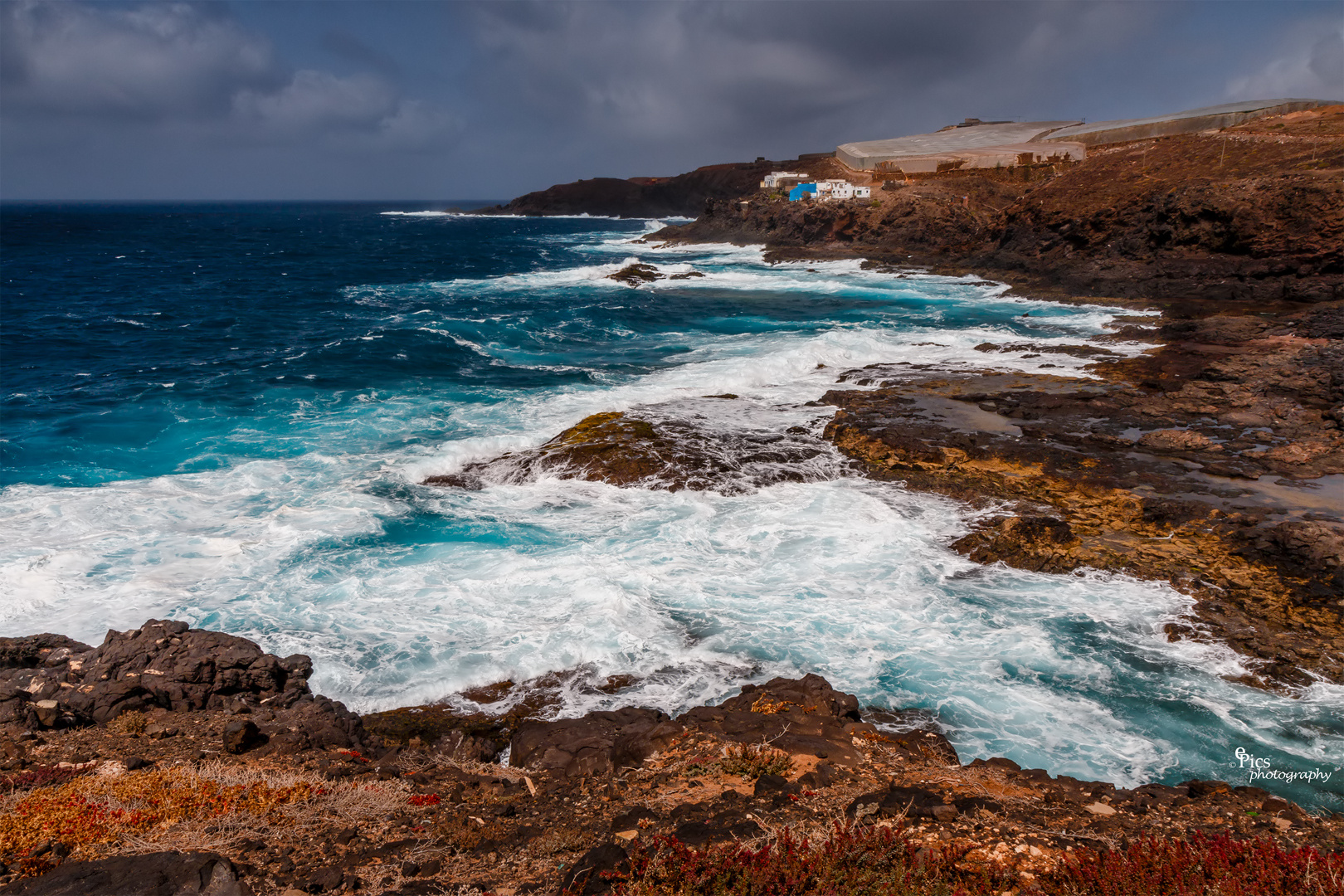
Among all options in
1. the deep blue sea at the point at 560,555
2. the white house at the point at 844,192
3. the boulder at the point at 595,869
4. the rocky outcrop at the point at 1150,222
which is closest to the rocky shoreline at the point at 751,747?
the boulder at the point at 595,869

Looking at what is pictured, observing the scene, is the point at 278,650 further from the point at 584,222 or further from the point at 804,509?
the point at 584,222

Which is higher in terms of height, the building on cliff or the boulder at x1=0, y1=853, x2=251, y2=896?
the building on cliff

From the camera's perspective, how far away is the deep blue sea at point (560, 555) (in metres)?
9.41

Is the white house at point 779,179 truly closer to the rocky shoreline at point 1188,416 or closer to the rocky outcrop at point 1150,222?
the rocky outcrop at point 1150,222

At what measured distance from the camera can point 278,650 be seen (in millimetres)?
10383

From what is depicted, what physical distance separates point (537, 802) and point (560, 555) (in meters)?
6.55

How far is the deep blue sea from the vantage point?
9406 millimetres

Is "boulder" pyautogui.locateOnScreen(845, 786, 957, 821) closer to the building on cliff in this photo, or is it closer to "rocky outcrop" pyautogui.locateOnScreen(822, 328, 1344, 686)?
"rocky outcrop" pyautogui.locateOnScreen(822, 328, 1344, 686)

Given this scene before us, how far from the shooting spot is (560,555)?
13141mm

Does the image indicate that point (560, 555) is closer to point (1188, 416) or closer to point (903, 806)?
point (903, 806)

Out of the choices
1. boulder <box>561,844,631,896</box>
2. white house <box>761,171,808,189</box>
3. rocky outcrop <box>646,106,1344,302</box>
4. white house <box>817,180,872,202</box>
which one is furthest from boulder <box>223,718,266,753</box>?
white house <box>761,171,808,189</box>

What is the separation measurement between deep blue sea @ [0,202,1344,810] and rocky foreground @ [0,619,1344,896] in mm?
1298

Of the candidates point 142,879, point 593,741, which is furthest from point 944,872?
point 142,879

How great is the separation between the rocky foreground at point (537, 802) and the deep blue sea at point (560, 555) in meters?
1.30
